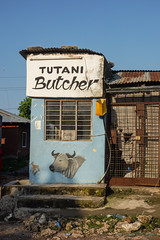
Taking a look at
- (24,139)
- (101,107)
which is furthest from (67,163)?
(24,139)

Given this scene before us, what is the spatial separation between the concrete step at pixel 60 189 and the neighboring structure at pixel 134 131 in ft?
3.17

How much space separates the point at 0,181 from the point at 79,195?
18.5 feet

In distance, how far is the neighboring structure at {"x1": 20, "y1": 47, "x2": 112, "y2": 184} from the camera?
945 cm

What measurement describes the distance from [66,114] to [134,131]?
2422 millimetres

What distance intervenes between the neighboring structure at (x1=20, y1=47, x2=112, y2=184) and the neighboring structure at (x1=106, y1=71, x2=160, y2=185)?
653 millimetres

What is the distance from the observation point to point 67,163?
9.49m

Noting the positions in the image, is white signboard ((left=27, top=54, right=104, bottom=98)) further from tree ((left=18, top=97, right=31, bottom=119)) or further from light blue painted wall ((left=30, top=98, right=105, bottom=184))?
tree ((left=18, top=97, right=31, bottom=119))

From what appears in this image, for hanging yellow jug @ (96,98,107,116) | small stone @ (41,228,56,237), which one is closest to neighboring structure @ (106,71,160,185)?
hanging yellow jug @ (96,98,107,116)

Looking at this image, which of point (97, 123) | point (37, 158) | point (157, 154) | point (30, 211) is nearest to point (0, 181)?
point (37, 158)

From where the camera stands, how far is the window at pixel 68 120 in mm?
9609

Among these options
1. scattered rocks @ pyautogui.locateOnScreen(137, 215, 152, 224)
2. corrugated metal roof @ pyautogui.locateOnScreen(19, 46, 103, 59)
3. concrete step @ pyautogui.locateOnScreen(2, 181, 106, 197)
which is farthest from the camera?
corrugated metal roof @ pyautogui.locateOnScreen(19, 46, 103, 59)

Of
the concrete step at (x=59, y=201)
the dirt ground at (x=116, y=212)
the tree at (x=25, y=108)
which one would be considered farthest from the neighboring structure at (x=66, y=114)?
the tree at (x=25, y=108)

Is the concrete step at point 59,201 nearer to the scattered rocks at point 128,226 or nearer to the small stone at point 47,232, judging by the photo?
the scattered rocks at point 128,226

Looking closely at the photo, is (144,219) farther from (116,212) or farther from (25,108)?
(25,108)
